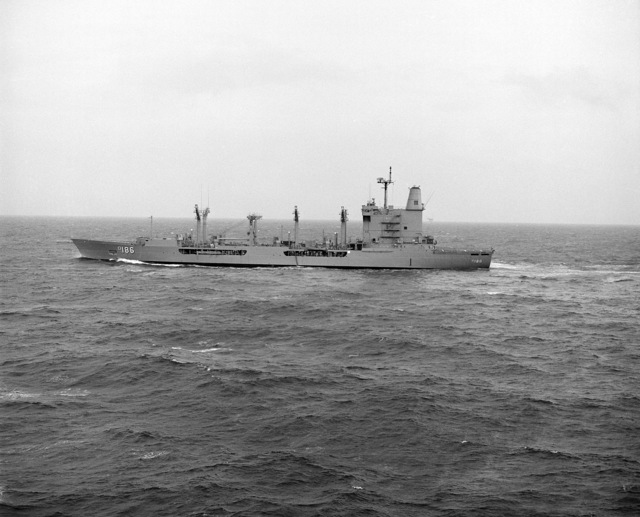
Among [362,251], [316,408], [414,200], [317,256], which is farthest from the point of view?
[414,200]

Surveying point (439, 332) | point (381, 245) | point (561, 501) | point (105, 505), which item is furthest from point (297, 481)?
point (381, 245)

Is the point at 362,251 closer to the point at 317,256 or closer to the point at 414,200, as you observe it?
the point at 317,256

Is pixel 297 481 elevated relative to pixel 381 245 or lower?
lower

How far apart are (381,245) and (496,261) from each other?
26.3m

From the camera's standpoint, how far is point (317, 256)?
7888 cm

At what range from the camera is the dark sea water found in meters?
18.4

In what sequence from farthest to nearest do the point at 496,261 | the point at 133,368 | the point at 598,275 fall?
the point at 496,261
the point at 598,275
the point at 133,368

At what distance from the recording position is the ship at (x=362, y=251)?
256 ft

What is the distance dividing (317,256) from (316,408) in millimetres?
53715

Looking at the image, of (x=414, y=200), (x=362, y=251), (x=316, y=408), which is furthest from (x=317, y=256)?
(x=316, y=408)

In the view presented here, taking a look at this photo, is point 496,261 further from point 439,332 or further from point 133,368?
point 133,368

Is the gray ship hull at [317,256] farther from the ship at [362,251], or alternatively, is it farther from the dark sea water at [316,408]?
the dark sea water at [316,408]

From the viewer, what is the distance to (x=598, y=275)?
75500mm

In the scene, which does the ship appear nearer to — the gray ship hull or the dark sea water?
the gray ship hull
